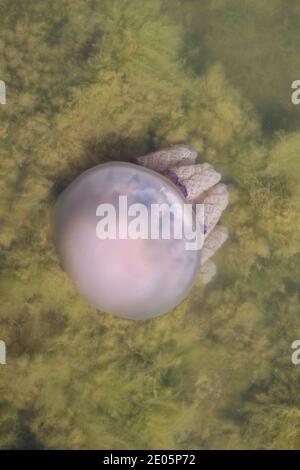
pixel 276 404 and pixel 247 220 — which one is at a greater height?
pixel 247 220

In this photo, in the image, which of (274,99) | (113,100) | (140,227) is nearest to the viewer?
(140,227)

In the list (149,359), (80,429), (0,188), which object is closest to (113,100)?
(0,188)

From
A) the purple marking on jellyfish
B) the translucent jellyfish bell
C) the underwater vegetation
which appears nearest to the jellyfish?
the translucent jellyfish bell

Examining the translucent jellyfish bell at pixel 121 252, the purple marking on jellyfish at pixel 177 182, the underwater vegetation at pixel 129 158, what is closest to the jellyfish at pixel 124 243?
the translucent jellyfish bell at pixel 121 252

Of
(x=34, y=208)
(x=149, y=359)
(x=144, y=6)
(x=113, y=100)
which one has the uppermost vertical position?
(x=144, y=6)

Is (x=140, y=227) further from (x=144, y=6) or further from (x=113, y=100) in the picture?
(x=144, y=6)

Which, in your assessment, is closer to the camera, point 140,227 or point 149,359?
point 140,227

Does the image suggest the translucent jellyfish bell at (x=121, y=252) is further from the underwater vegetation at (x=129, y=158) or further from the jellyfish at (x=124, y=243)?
the underwater vegetation at (x=129, y=158)
